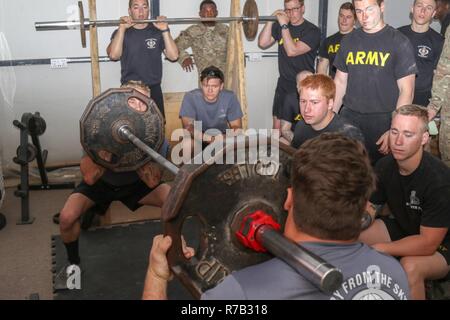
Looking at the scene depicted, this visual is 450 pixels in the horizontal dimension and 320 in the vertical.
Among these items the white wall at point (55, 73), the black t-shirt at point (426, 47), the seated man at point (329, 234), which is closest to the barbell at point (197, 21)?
the white wall at point (55, 73)

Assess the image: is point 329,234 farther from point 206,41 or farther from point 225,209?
point 206,41

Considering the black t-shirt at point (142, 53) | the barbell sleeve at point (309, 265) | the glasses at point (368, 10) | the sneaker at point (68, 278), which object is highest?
the glasses at point (368, 10)

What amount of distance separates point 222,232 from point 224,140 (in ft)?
0.89

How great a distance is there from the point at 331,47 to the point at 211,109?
4.40 feet

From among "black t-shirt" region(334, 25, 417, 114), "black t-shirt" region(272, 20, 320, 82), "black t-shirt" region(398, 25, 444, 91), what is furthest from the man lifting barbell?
"black t-shirt" region(398, 25, 444, 91)

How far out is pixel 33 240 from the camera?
3.33 meters

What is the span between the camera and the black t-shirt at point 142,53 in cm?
400

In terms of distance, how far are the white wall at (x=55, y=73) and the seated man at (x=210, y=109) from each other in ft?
4.53

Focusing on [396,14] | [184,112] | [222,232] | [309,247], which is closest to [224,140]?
[222,232]

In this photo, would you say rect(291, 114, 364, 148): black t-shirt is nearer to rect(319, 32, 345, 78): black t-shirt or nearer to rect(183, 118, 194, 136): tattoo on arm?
rect(183, 118, 194, 136): tattoo on arm

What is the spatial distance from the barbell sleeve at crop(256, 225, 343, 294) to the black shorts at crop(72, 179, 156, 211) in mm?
1676

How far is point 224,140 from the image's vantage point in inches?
56.3

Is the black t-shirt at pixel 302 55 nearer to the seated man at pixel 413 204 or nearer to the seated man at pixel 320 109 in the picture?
the seated man at pixel 320 109

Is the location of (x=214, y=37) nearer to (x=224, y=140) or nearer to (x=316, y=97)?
(x=316, y=97)
